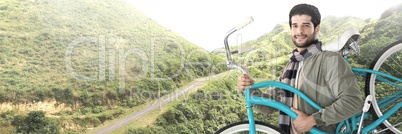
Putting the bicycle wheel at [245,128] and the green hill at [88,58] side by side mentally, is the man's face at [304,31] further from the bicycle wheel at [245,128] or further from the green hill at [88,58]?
the green hill at [88,58]

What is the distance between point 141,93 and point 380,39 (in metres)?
2.76

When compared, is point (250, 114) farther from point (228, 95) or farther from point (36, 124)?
point (36, 124)

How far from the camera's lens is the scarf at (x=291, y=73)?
1.64 metres

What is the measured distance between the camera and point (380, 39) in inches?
139

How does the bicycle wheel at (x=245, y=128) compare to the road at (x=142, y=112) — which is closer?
the bicycle wheel at (x=245, y=128)

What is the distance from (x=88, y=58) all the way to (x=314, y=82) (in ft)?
12.2

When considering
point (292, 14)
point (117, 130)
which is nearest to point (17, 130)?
point (117, 130)

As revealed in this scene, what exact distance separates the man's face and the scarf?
0.09 ft

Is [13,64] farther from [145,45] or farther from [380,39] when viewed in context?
[380,39]

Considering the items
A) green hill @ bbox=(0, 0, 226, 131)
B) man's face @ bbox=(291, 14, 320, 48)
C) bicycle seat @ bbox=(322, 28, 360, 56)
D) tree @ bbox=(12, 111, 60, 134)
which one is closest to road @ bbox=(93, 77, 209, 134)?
green hill @ bbox=(0, 0, 226, 131)

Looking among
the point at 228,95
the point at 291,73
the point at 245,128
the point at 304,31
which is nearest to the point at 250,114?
the point at 245,128

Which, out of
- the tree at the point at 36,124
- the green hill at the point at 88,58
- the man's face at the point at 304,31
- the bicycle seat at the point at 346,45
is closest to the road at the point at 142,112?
the green hill at the point at 88,58

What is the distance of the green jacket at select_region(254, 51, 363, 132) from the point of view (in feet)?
4.88

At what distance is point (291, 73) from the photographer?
175cm
